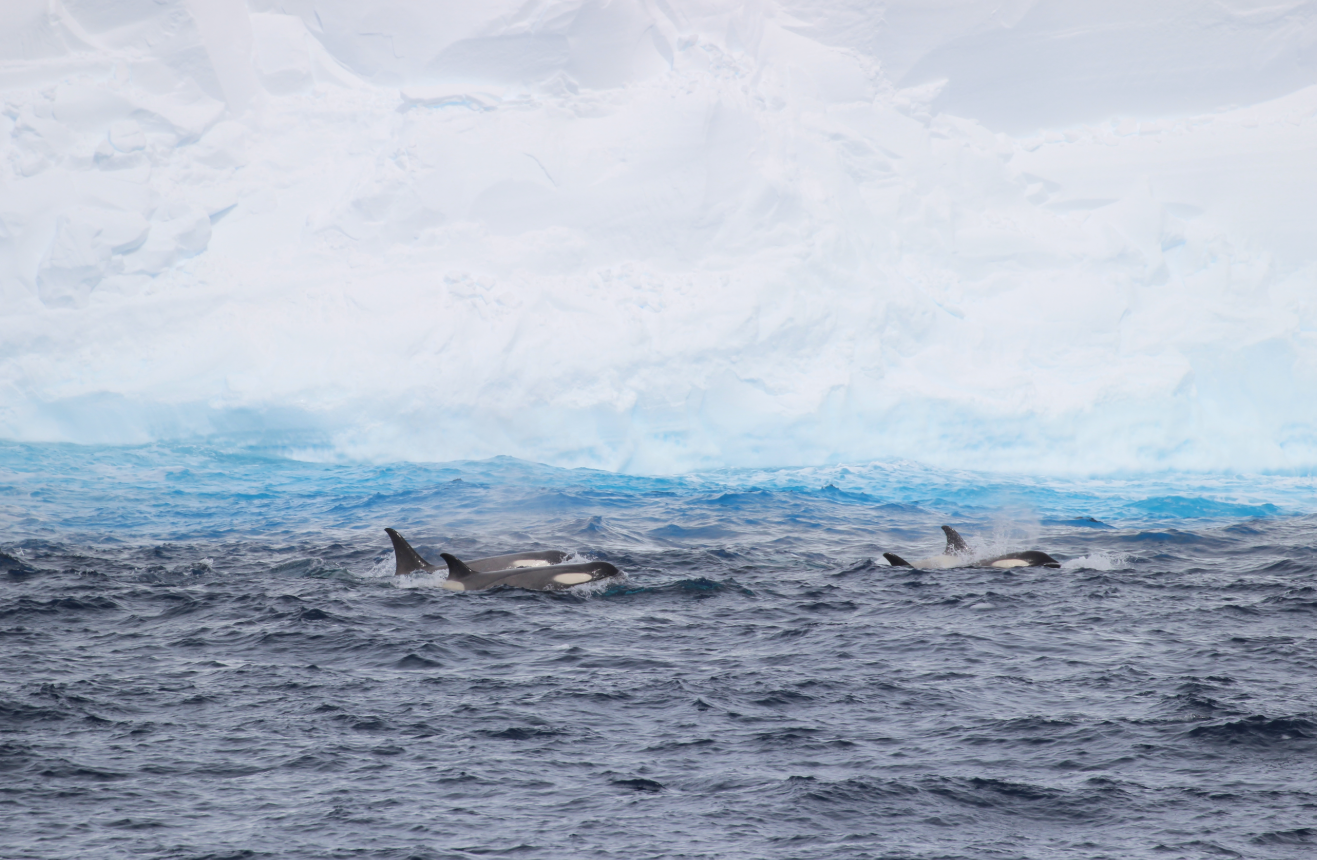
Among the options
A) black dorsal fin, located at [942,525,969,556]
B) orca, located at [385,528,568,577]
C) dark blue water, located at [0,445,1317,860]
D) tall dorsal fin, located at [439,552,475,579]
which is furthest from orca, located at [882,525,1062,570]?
tall dorsal fin, located at [439,552,475,579]

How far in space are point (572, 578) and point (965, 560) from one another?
611 cm

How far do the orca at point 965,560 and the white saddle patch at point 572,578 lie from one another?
4.54m

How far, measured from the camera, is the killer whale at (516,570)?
45.5ft

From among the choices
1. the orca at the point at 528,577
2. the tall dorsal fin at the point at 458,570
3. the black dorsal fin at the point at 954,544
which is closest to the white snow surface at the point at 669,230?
the black dorsal fin at the point at 954,544

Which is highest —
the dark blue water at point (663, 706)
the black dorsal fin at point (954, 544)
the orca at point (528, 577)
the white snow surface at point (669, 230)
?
the white snow surface at point (669, 230)

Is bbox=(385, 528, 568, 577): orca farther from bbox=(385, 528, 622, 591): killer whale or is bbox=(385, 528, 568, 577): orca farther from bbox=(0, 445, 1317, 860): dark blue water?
bbox=(0, 445, 1317, 860): dark blue water

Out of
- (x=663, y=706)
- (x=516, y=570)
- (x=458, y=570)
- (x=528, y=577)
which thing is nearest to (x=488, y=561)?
(x=516, y=570)

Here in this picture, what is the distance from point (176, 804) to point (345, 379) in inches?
1079

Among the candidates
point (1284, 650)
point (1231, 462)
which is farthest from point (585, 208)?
point (1284, 650)

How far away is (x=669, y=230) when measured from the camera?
37.1 metres

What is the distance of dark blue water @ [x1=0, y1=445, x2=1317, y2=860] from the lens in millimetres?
6223

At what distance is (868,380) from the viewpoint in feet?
113

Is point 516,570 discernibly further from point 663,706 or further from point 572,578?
point 663,706

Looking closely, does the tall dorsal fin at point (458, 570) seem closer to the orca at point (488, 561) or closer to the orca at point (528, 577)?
the orca at point (528, 577)
